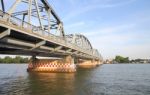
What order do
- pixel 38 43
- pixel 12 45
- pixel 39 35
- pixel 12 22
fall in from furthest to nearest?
pixel 38 43 → pixel 39 35 → pixel 12 45 → pixel 12 22

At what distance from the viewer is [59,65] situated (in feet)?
215

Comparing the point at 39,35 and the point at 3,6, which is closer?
the point at 3,6

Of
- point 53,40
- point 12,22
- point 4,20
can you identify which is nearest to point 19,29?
point 12,22

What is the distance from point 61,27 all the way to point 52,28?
95.4 inches

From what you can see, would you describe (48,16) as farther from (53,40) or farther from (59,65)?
(59,65)

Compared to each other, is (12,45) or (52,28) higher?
(52,28)

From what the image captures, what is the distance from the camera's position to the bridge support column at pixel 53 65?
6494cm

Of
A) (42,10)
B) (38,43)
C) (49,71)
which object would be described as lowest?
(49,71)

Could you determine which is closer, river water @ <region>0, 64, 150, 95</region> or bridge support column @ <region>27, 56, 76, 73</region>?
river water @ <region>0, 64, 150, 95</region>

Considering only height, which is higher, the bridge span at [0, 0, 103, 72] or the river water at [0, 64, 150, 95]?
the bridge span at [0, 0, 103, 72]

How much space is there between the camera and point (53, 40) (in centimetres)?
4412

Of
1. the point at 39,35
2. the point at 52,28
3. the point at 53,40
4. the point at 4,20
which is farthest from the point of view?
the point at 52,28

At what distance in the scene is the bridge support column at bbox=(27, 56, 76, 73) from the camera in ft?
213

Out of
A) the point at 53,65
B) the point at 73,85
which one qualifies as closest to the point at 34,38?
the point at 73,85
